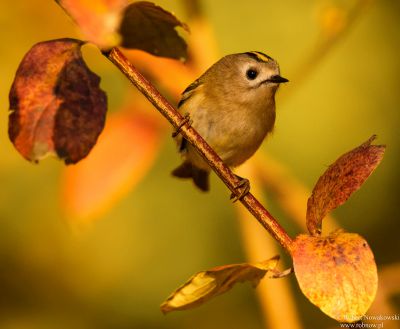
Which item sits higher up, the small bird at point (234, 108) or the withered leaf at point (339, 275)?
the small bird at point (234, 108)

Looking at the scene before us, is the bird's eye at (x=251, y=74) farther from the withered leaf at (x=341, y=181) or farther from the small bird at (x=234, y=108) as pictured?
the withered leaf at (x=341, y=181)

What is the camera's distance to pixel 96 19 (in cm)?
68

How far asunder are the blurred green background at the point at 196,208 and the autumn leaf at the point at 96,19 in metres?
1.29

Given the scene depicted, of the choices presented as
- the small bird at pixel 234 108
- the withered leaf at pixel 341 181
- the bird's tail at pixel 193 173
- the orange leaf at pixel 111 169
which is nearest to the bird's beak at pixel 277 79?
the small bird at pixel 234 108

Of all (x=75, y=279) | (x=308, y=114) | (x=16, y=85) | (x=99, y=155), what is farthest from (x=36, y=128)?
(x=308, y=114)

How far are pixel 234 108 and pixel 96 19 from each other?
1050mm

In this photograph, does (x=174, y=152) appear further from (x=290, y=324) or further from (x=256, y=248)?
(x=290, y=324)

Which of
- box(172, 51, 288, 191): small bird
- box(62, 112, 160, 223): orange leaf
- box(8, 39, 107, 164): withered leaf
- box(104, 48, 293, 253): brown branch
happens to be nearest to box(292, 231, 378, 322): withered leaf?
box(104, 48, 293, 253): brown branch

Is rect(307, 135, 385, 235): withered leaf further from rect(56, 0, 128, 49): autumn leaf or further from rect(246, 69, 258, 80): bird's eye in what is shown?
rect(246, 69, 258, 80): bird's eye

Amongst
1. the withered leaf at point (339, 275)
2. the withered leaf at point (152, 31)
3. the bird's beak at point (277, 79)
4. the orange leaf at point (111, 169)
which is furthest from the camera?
the bird's beak at point (277, 79)

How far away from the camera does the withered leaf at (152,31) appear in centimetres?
78

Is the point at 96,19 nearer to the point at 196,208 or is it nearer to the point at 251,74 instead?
the point at 251,74

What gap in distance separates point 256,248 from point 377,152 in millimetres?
468

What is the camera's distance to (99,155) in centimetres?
123
